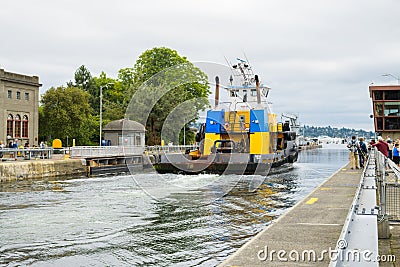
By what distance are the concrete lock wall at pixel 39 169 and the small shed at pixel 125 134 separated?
1029cm

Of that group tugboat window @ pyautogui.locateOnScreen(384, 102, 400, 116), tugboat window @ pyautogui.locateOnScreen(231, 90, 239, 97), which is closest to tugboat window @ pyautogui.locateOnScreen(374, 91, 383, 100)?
tugboat window @ pyautogui.locateOnScreen(384, 102, 400, 116)

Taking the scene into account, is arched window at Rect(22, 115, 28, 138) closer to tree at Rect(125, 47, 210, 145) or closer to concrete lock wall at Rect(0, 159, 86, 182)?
tree at Rect(125, 47, 210, 145)

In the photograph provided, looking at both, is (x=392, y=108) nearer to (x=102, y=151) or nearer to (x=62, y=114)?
(x=62, y=114)

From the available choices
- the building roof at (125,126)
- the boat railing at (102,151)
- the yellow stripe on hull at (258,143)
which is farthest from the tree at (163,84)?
the yellow stripe on hull at (258,143)

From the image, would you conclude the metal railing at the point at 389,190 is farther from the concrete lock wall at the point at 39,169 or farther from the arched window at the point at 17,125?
the arched window at the point at 17,125

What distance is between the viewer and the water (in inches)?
347

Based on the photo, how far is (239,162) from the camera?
80.8 feet

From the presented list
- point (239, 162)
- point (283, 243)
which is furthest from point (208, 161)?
point (283, 243)

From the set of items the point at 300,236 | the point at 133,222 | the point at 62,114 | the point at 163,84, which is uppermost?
the point at 163,84

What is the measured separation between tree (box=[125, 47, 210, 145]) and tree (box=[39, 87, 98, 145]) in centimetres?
548

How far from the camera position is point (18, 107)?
4253 cm

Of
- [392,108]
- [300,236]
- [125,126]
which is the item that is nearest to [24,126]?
[125,126]

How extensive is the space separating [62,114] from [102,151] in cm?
1619

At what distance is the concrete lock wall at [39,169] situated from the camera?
24.3 meters
